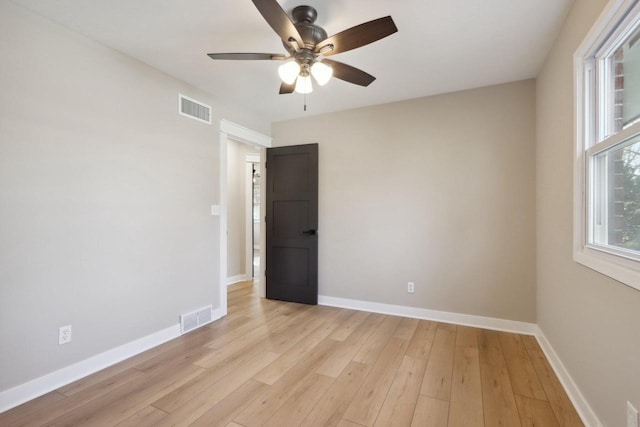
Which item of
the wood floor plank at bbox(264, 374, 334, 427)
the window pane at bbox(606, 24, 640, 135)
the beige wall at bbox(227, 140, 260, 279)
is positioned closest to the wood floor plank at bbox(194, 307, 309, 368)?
the wood floor plank at bbox(264, 374, 334, 427)

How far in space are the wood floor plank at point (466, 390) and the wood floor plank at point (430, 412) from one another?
0.12 ft

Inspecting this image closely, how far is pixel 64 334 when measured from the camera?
81.7 inches

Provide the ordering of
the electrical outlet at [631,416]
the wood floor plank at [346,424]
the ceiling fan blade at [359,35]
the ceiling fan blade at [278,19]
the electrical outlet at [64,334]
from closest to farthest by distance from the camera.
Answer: the electrical outlet at [631,416] → the ceiling fan blade at [278,19] → the ceiling fan blade at [359,35] → the wood floor plank at [346,424] → the electrical outlet at [64,334]

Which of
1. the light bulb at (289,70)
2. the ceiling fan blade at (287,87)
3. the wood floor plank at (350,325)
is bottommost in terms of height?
the wood floor plank at (350,325)

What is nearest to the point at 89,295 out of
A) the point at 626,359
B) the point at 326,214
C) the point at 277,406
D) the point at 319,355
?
the point at 277,406

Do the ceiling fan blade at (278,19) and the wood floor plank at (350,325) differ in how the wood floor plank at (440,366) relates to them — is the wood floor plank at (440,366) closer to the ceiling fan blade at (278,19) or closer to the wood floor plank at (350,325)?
the wood floor plank at (350,325)

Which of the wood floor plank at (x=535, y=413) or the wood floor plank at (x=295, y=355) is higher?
the wood floor plank at (x=535, y=413)

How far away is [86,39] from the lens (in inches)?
86.7

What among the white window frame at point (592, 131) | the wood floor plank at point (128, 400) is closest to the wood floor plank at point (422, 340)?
the white window frame at point (592, 131)

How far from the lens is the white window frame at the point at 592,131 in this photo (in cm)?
138

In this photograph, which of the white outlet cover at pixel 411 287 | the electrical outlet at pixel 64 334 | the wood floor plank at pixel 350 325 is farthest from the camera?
the white outlet cover at pixel 411 287

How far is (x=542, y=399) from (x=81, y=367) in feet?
10.8

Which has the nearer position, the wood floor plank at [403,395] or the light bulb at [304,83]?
the wood floor plank at [403,395]

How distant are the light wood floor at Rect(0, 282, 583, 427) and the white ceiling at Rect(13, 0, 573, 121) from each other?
260 cm
